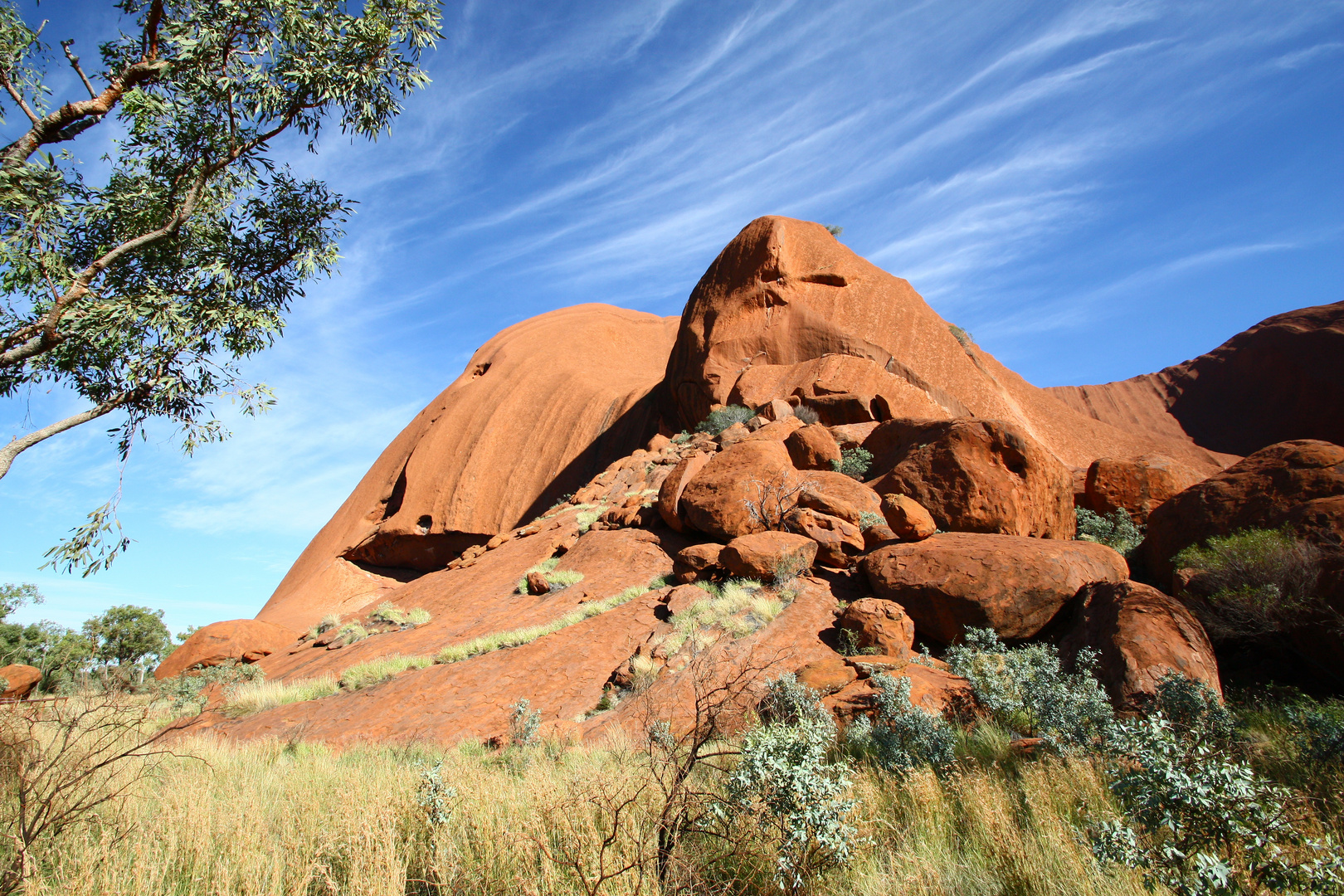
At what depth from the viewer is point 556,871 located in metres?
3.24

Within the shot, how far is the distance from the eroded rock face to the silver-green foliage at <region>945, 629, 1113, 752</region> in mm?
521

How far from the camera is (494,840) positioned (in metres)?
3.82

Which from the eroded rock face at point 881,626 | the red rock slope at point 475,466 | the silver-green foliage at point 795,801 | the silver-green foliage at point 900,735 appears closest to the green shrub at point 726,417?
the red rock slope at point 475,466

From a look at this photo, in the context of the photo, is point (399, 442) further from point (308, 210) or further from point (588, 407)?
point (308, 210)

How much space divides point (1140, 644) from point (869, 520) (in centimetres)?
473

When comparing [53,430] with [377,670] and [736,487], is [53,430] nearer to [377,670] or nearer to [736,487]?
[377,670]

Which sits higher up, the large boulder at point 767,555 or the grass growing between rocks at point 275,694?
the large boulder at point 767,555

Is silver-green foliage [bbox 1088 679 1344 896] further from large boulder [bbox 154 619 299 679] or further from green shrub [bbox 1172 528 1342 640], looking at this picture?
large boulder [bbox 154 619 299 679]

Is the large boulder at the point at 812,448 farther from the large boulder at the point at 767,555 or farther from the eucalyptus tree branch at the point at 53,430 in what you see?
the eucalyptus tree branch at the point at 53,430

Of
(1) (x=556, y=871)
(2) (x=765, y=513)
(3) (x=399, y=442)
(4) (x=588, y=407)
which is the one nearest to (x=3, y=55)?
(1) (x=556, y=871)

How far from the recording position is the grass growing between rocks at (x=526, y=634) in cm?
960

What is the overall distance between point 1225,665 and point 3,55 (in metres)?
15.2

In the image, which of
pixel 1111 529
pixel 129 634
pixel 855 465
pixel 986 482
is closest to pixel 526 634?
pixel 855 465

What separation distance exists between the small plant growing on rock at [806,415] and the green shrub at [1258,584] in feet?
27.7
